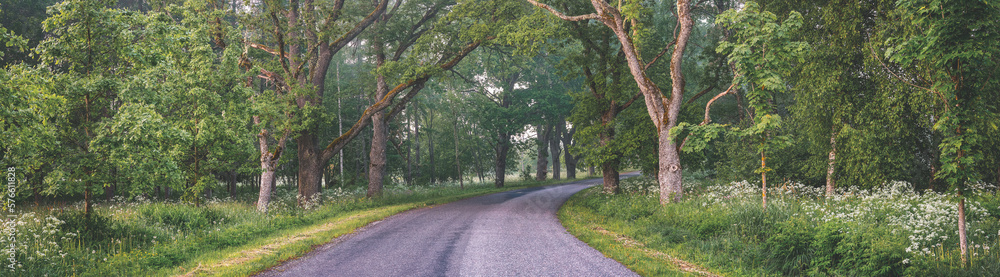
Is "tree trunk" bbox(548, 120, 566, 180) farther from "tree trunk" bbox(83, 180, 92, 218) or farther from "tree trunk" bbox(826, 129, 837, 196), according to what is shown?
"tree trunk" bbox(83, 180, 92, 218)

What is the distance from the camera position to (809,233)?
24.2 ft

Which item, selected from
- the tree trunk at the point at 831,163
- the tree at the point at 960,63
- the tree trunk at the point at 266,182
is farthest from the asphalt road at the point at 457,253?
the tree trunk at the point at 831,163

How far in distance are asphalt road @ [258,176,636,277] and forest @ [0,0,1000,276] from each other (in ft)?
2.45

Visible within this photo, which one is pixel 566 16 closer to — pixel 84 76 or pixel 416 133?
pixel 84 76

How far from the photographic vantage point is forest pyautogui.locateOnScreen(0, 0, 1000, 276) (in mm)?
7008

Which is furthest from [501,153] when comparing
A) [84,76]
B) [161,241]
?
[84,76]

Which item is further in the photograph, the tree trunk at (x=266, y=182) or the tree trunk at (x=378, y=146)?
the tree trunk at (x=378, y=146)

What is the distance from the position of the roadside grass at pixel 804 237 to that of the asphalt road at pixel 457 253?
2.80ft

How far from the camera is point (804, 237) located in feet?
24.2

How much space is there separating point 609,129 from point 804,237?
1313cm

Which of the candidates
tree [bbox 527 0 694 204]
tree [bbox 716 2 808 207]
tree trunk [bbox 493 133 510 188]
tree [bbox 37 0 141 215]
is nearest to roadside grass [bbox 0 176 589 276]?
tree [bbox 37 0 141 215]

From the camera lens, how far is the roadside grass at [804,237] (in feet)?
21.0

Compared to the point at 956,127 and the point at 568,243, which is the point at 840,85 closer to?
the point at 956,127

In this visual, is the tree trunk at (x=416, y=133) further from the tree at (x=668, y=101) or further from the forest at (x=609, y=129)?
the tree at (x=668, y=101)
